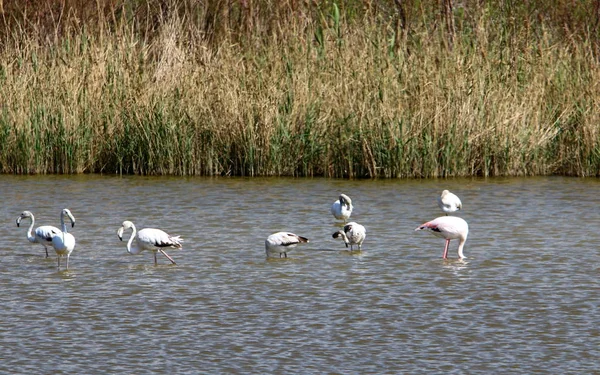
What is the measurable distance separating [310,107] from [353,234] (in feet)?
15.4

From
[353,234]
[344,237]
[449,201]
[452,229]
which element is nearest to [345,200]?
[449,201]

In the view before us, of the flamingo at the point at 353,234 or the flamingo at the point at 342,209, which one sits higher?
the flamingo at the point at 342,209

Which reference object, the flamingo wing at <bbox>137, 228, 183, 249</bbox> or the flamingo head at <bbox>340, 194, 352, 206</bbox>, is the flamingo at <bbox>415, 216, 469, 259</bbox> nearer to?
the flamingo head at <bbox>340, 194, 352, 206</bbox>

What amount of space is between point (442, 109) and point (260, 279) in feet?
18.7

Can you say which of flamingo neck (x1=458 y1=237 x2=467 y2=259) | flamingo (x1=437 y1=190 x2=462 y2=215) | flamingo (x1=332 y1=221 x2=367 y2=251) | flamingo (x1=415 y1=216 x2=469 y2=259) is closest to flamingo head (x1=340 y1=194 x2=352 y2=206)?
flamingo (x1=437 y1=190 x2=462 y2=215)

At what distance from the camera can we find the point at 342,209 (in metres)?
11.0

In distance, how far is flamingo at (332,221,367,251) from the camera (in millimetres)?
9484

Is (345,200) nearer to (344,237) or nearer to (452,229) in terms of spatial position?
(344,237)

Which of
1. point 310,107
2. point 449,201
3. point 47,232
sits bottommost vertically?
point 47,232

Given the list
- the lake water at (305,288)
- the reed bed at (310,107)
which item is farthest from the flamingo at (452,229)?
the reed bed at (310,107)

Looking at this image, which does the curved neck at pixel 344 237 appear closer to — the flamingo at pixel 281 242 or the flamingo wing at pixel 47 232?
the flamingo at pixel 281 242

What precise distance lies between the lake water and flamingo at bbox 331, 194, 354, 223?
0.13 m

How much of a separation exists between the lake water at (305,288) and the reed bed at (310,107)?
39.1 inches

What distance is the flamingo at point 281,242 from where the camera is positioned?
9.20m
